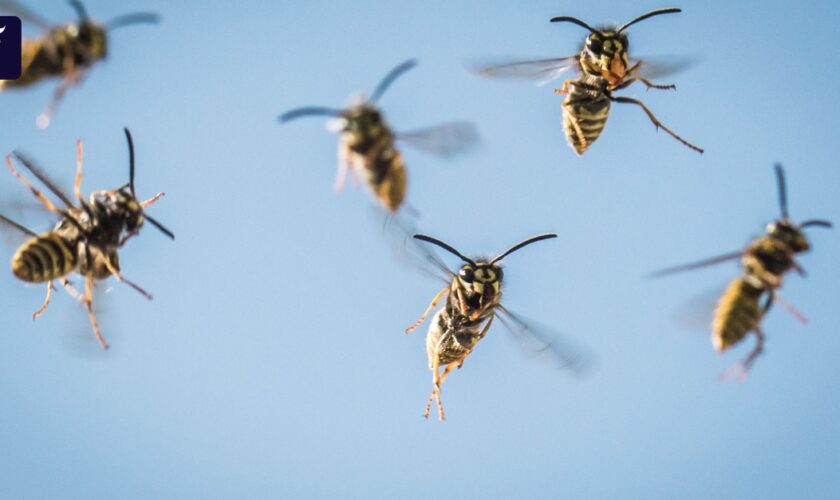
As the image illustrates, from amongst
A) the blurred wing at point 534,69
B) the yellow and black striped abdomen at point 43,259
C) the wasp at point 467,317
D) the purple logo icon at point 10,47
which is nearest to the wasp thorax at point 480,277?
the wasp at point 467,317

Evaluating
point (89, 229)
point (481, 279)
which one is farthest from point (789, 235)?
point (89, 229)

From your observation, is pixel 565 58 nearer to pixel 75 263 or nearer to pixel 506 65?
pixel 506 65

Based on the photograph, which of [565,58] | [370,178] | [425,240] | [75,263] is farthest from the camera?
[565,58]

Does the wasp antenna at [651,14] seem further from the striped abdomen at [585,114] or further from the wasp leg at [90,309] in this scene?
the wasp leg at [90,309]

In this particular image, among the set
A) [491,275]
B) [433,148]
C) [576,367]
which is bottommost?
[576,367]

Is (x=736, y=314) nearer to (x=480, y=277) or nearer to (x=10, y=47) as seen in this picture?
(x=480, y=277)

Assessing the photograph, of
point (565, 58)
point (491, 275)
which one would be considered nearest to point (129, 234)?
point (491, 275)

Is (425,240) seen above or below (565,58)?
below
